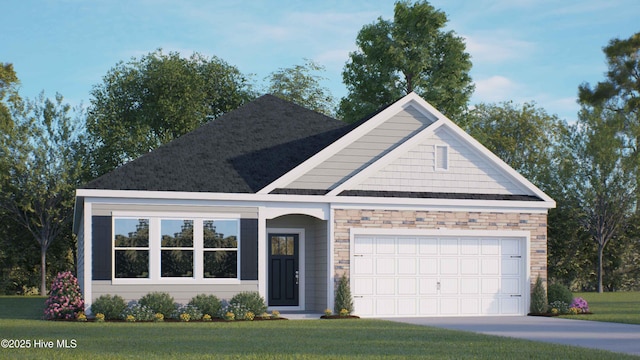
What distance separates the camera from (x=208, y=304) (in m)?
23.1

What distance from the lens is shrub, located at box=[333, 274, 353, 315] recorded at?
78.8ft

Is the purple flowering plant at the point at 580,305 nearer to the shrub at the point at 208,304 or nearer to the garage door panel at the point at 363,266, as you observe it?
the garage door panel at the point at 363,266

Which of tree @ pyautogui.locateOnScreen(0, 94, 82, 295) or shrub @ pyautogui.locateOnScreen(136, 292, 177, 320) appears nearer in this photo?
shrub @ pyautogui.locateOnScreen(136, 292, 177, 320)

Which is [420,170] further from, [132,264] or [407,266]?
[132,264]

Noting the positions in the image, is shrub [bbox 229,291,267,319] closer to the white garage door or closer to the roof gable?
the white garage door

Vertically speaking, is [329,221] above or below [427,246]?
→ above

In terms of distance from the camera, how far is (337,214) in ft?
80.7

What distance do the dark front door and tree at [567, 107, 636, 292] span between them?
26851mm

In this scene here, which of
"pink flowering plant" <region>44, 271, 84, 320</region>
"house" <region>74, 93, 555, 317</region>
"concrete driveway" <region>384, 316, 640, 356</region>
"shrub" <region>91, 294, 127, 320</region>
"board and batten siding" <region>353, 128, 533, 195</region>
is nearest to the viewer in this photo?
"concrete driveway" <region>384, 316, 640, 356</region>

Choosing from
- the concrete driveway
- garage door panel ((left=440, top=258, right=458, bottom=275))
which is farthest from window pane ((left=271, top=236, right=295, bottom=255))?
garage door panel ((left=440, top=258, right=458, bottom=275))

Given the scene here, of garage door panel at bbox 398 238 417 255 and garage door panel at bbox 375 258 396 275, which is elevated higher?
garage door panel at bbox 398 238 417 255

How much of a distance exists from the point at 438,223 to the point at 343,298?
12.4 ft

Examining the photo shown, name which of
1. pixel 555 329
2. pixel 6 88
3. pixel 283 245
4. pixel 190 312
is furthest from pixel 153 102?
pixel 555 329

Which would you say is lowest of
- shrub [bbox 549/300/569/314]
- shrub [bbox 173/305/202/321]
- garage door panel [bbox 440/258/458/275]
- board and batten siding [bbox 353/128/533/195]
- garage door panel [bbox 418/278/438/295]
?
shrub [bbox 549/300/569/314]
